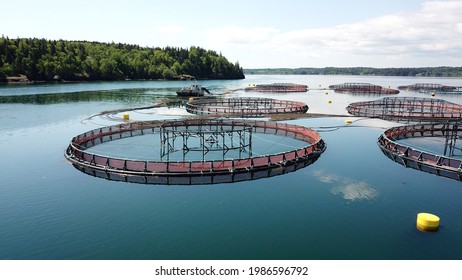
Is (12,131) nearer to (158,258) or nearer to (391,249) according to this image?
(158,258)

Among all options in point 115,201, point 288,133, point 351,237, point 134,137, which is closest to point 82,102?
point 134,137

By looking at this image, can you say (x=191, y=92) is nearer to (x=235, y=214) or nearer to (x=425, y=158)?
(x=425, y=158)

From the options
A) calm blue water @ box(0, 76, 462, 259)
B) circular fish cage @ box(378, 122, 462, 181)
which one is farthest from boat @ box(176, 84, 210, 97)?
calm blue water @ box(0, 76, 462, 259)

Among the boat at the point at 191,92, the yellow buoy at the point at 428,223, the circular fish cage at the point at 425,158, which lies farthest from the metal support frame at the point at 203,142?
the boat at the point at 191,92

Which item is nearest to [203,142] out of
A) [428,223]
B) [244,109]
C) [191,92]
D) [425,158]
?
[428,223]

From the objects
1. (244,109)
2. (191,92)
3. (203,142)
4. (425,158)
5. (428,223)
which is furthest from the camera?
(191,92)

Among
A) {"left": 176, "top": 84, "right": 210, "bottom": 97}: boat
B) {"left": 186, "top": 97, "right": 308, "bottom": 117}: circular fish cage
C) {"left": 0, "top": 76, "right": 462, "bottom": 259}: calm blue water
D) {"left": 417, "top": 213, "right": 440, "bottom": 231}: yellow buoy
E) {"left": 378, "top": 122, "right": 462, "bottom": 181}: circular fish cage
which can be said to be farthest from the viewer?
{"left": 176, "top": 84, "right": 210, "bottom": 97}: boat

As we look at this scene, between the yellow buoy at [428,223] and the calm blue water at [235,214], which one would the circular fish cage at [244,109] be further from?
the yellow buoy at [428,223]

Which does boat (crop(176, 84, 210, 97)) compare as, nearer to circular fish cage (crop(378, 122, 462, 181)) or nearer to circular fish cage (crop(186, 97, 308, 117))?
circular fish cage (crop(186, 97, 308, 117))
